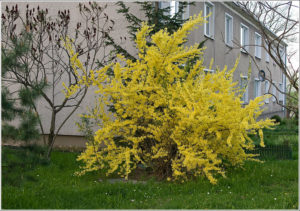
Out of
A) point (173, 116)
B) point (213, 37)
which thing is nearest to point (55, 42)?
point (173, 116)

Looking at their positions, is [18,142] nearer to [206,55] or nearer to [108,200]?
[108,200]

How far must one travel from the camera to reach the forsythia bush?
5.65 meters

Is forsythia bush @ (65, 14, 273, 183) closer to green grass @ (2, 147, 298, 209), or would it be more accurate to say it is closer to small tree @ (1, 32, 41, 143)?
green grass @ (2, 147, 298, 209)

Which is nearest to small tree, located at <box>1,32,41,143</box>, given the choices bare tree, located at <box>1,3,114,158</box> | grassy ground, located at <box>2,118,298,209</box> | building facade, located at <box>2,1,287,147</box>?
grassy ground, located at <box>2,118,298,209</box>

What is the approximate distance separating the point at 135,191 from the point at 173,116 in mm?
1409

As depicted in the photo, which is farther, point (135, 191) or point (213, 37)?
point (213, 37)

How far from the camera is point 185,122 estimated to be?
18.9 feet

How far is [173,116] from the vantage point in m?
6.18

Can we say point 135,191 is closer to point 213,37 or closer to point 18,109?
point 18,109

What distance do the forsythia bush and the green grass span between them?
30cm

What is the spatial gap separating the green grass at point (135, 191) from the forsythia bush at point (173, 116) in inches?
11.9

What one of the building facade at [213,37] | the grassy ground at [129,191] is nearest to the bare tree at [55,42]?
the building facade at [213,37]

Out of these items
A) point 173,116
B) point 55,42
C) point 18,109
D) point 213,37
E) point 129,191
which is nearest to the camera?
point 18,109

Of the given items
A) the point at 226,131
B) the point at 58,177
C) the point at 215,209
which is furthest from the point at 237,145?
the point at 58,177
